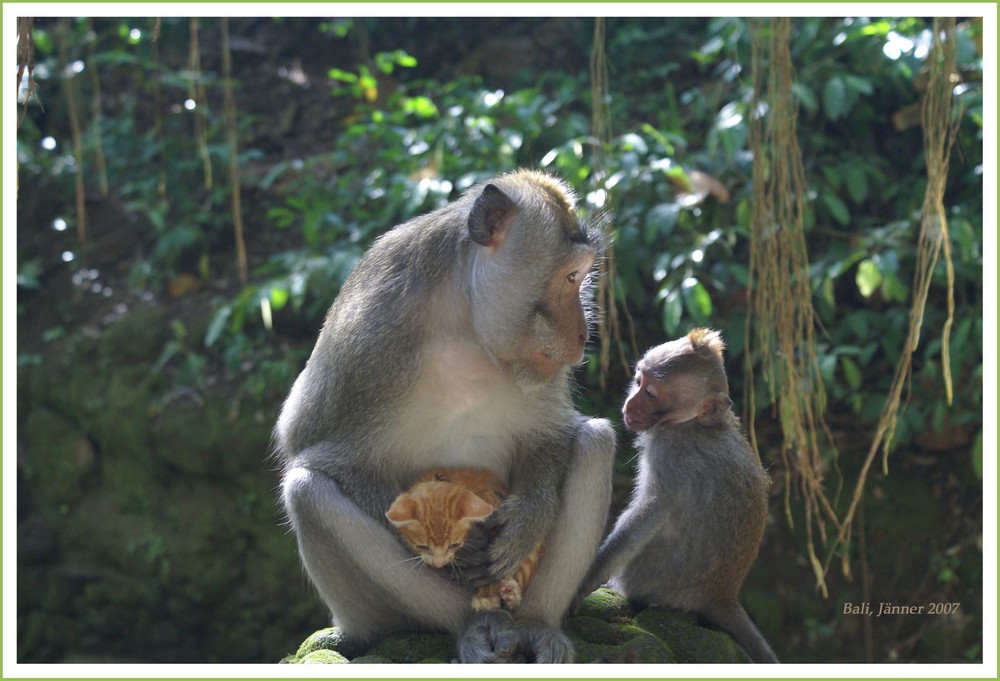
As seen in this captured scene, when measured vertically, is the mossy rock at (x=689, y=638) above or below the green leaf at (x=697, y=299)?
below

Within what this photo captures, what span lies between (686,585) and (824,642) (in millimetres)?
3815

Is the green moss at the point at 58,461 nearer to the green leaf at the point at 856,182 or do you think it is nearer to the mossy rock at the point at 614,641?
the mossy rock at the point at 614,641

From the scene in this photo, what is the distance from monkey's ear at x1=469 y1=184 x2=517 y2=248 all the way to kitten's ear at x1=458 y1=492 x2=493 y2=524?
1.01 metres

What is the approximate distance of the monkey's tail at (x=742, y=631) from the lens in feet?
15.3

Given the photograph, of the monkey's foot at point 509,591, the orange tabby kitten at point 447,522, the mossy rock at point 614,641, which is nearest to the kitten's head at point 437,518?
the orange tabby kitten at point 447,522

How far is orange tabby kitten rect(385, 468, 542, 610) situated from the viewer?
13.0ft

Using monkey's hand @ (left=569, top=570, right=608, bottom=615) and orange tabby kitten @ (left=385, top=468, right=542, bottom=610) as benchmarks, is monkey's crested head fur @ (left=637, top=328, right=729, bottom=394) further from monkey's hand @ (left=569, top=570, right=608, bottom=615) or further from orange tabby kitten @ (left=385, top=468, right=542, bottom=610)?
orange tabby kitten @ (left=385, top=468, right=542, bottom=610)

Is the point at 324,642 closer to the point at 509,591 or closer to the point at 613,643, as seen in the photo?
the point at 509,591

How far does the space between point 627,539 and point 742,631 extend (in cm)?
70

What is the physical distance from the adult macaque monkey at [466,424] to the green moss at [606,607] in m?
0.45

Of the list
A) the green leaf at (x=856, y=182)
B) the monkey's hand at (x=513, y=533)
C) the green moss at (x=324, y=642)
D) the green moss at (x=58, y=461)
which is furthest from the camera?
the green moss at (x=58, y=461)

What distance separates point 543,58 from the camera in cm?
1175

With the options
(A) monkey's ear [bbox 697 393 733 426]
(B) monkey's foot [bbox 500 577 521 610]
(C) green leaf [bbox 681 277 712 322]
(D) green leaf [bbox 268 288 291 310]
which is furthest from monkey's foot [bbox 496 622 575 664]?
(D) green leaf [bbox 268 288 291 310]

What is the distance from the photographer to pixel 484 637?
3992 millimetres
